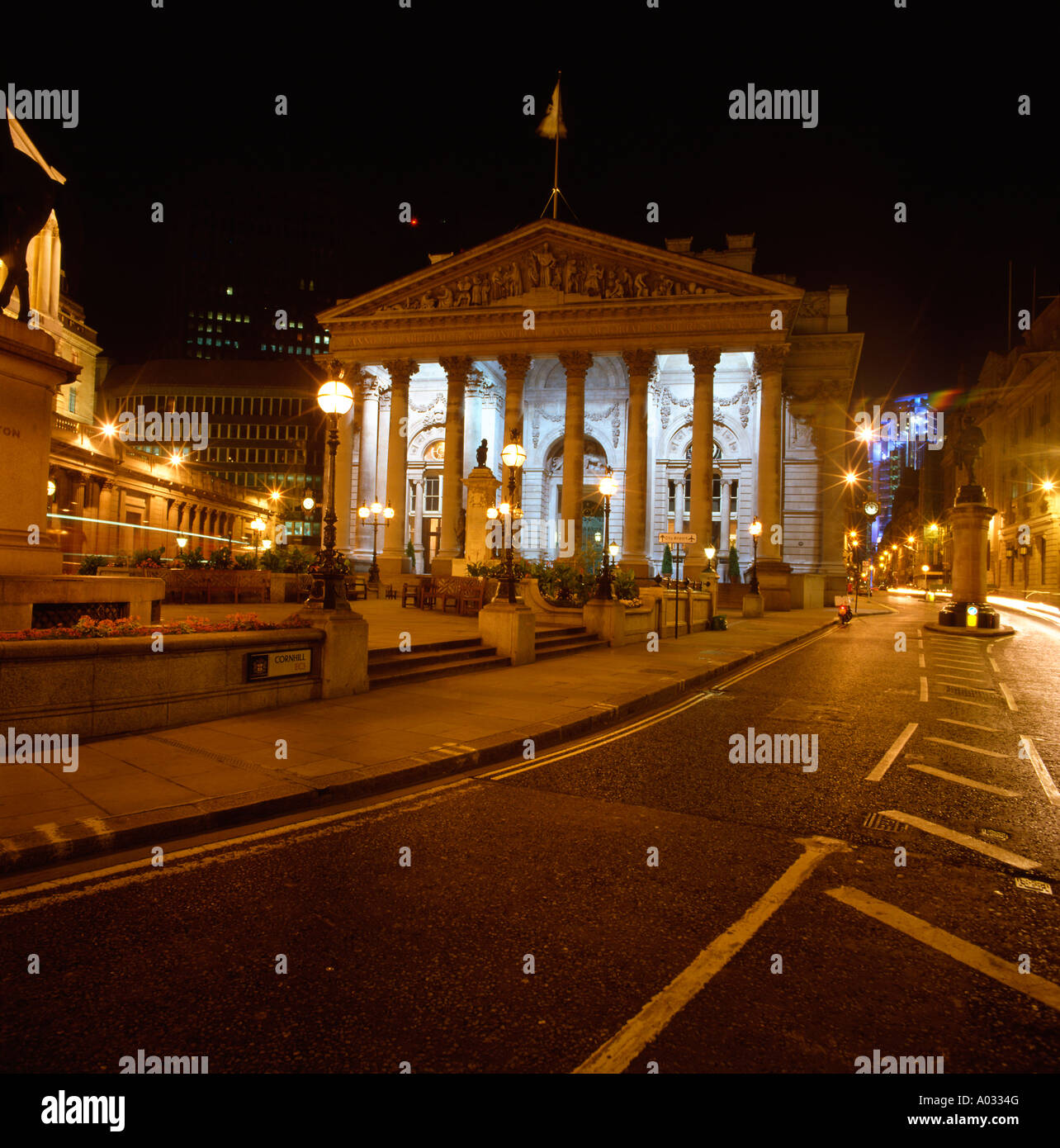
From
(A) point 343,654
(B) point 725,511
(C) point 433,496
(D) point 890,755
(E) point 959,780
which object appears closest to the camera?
(E) point 959,780

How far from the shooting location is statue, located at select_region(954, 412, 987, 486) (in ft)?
89.1

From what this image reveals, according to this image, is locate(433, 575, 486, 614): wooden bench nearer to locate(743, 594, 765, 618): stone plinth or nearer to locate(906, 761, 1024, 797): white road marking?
locate(906, 761, 1024, 797): white road marking

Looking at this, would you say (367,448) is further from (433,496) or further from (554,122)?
(554,122)

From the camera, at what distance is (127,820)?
5.11m

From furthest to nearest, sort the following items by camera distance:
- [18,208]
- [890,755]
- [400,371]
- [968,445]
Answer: [400,371] → [968,445] → [18,208] → [890,755]

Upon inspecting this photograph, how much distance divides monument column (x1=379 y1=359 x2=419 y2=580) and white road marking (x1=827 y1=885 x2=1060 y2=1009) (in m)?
37.0

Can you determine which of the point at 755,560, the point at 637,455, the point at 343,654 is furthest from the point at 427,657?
the point at 755,560

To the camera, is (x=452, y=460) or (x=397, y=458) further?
(x=397, y=458)

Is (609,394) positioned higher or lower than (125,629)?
higher

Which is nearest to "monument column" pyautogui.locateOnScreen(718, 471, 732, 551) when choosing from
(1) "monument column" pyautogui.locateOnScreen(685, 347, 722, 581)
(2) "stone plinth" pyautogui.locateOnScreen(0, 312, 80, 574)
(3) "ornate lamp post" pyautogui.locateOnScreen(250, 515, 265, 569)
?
(1) "monument column" pyautogui.locateOnScreen(685, 347, 722, 581)

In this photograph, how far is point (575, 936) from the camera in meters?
3.72

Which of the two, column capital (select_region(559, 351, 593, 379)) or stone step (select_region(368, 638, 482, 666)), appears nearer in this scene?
stone step (select_region(368, 638, 482, 666))

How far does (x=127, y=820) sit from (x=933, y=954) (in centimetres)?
527

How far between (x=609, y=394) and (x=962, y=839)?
43.6 metres
